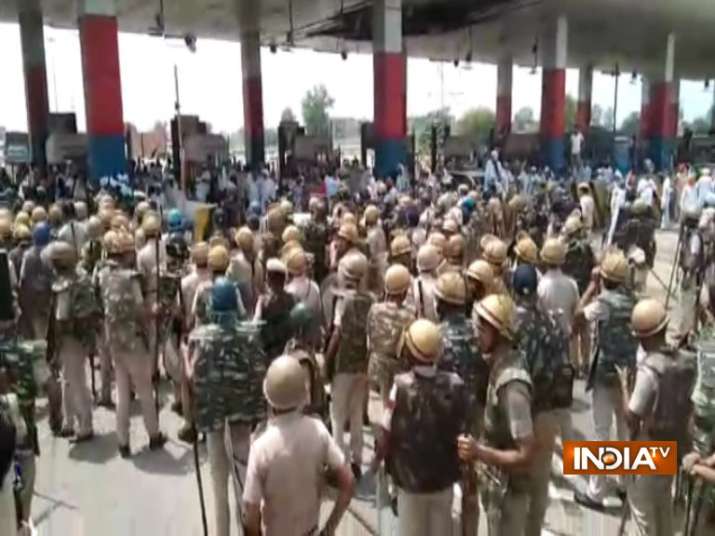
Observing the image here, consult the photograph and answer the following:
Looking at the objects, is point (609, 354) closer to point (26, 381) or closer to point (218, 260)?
point (218, 260)

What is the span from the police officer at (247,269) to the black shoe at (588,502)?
10.9 feet

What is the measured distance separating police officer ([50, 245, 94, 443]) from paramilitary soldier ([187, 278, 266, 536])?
2008 millimetres

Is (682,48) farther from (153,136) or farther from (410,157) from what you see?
(153,136)

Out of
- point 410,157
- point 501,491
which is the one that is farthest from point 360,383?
point 410,157

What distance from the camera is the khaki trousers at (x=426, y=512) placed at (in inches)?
132

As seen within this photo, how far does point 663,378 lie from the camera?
3.50 m

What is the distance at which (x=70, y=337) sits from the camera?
19.1ft

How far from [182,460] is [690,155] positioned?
32.8 meters

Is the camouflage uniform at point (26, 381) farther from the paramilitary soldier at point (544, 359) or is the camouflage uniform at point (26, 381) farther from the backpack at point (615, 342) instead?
the backpack at point (615, 342)

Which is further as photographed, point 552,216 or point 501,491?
point 552,216

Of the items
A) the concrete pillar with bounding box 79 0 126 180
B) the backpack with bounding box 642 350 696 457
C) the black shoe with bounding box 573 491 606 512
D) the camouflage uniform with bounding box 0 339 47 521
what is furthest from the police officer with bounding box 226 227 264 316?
the concrete pillar with bounding box 79 0 126 180

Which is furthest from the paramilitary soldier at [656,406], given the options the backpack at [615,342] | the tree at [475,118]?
the tree at [475,118]

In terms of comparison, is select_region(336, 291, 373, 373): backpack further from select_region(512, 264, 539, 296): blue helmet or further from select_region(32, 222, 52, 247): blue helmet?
select_region(32, 222, 52, 247): blue helmet

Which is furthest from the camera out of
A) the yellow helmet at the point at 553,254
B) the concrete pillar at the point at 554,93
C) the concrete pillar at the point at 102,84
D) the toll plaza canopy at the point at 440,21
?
the concrete pillar at the point at 554,93
